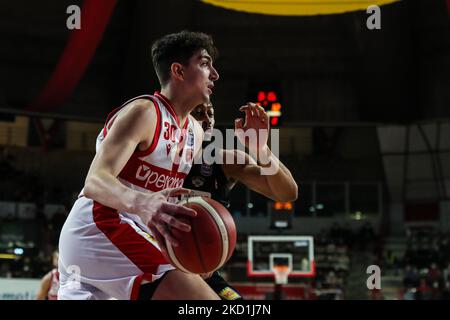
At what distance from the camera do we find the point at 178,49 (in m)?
3.45

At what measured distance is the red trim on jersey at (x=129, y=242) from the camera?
2.98 meters

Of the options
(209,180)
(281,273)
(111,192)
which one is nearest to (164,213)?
(111,192)

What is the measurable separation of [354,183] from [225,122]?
7.89 meters

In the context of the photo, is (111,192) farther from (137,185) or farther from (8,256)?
(8,256)

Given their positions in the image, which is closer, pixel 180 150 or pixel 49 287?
pixel 180 150

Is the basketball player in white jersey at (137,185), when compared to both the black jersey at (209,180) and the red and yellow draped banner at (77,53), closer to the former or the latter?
the black jersey at (209,180)

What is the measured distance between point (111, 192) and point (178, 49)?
1.09 meters

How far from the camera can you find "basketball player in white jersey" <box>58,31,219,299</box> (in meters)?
2.85

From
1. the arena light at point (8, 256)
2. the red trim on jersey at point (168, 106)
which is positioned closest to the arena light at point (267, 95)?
the red trim on jersey at point (168, 106)

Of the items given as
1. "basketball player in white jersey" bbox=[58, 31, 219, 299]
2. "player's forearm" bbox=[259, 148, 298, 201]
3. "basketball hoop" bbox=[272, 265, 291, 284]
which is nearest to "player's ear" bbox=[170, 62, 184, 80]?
"basketball player in white jersey" bbox=[58, 31, 219, 299]

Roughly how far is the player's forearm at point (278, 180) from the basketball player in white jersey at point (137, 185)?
17.1 inches

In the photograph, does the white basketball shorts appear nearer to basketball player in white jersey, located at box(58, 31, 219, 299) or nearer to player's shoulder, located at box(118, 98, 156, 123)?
basketball player in white jersey, located at box(58, 31, 219, 299)

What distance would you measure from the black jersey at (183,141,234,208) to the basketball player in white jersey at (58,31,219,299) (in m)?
0.62

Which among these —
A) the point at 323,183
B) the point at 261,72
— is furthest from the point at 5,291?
the point at 323,183
